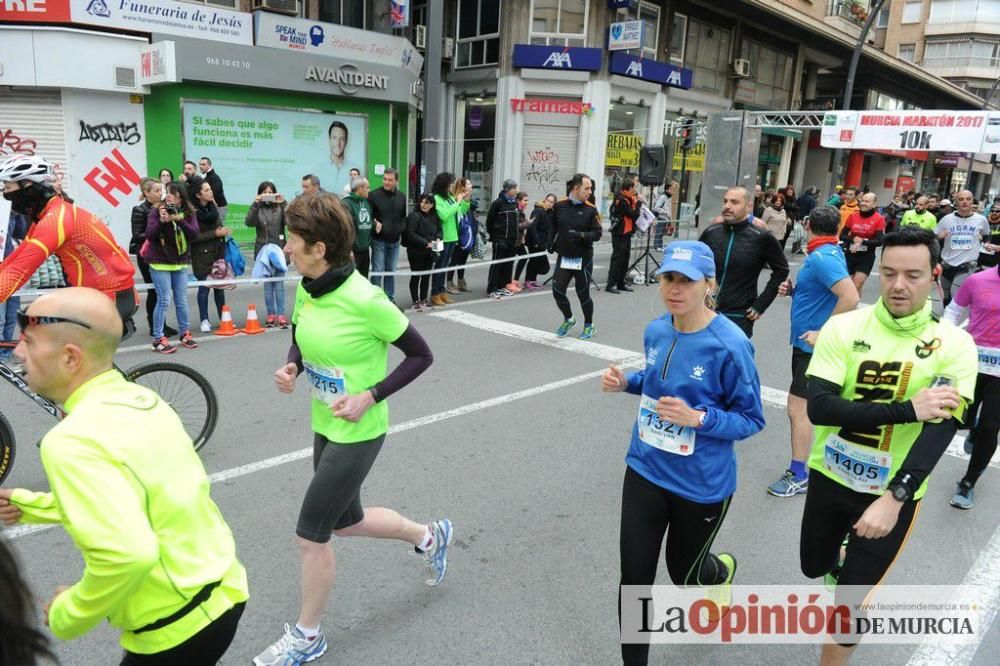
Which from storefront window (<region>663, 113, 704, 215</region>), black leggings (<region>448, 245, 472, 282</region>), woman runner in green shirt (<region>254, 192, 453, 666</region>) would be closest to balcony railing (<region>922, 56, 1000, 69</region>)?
storefront window (<region>663, 113, 704, 215</region>)

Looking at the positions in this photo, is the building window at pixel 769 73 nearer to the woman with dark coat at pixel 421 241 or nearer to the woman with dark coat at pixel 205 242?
the woman with dark coat at pixel 421 241

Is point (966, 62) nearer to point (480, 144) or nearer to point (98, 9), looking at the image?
point (480, 144)

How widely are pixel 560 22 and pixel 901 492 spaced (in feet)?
70.2

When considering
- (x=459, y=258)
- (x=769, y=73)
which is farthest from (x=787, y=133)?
(x=459, y=258)

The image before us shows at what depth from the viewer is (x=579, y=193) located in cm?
913

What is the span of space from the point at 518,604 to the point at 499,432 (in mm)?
2339

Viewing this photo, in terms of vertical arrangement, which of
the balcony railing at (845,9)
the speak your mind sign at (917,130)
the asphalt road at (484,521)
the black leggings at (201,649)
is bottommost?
the asphalt road at (484,521)

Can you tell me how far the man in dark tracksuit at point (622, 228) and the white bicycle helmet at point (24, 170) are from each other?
9.19 meters

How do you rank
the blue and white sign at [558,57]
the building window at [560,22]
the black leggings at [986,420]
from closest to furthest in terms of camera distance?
1. the black leggings at [986,420]
2. the blue and white sign at [558,57]
3. the building window at [560,22]

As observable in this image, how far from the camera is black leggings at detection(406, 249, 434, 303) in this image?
10555 millimetres

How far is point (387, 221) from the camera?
34.1 ft

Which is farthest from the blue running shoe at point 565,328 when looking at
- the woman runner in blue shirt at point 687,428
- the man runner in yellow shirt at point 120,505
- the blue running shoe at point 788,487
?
the man runner in yellow shirt at point 120,505

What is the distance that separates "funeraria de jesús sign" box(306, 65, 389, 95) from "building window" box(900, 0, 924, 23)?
182ft

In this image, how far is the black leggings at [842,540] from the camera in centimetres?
264
